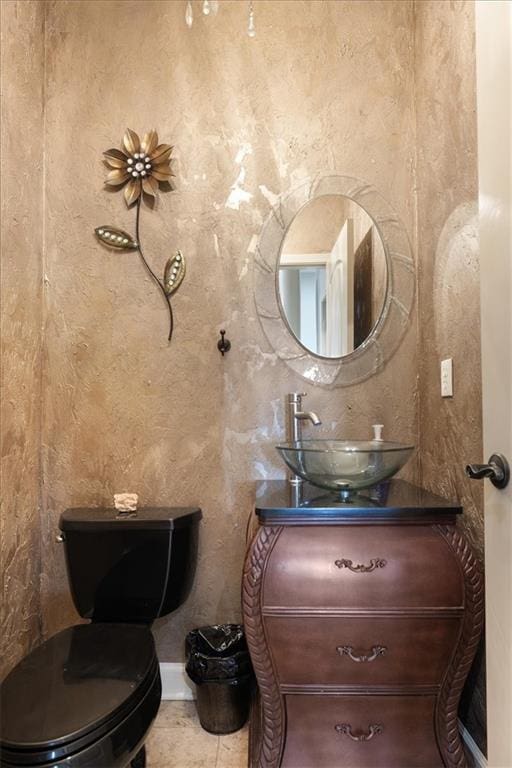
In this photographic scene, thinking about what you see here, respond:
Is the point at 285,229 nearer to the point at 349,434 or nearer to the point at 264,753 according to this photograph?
the point at 349,434

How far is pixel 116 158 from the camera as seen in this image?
1.78 metres

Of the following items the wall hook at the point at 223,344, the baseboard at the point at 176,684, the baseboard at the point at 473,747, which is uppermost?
the wall hook at the point at 223,344

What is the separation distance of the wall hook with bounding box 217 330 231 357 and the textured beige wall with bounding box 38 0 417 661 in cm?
3

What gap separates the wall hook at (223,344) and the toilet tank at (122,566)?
67 centimetres

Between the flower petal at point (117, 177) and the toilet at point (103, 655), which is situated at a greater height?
the flower petal at point (117, 177)

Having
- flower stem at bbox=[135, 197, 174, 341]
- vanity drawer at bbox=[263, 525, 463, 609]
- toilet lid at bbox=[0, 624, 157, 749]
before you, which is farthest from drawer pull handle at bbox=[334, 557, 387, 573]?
flower stem at bbox=[135, 197, 174, 341]

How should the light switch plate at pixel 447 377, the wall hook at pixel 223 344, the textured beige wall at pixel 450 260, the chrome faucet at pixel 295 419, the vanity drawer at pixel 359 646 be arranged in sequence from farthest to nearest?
the wall hook at pixel 223 344, the chrome faucet at pixel 295 419, the light switch plate at pixel 447 377, the textured beige wall at pixel 450 260, the vanity drawer at pixel 359 646

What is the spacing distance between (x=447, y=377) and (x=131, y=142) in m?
1.53

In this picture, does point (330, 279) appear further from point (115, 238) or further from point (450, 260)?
point (115, 238)

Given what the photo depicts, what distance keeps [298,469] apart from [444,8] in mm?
1701

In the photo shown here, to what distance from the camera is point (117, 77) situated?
1.81 m

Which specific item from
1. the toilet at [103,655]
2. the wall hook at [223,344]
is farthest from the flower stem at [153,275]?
the toilet at [103,655]

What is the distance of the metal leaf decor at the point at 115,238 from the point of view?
5.88 ft

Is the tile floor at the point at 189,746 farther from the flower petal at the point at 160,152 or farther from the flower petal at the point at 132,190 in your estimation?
the flower petal at the point at 160,152
